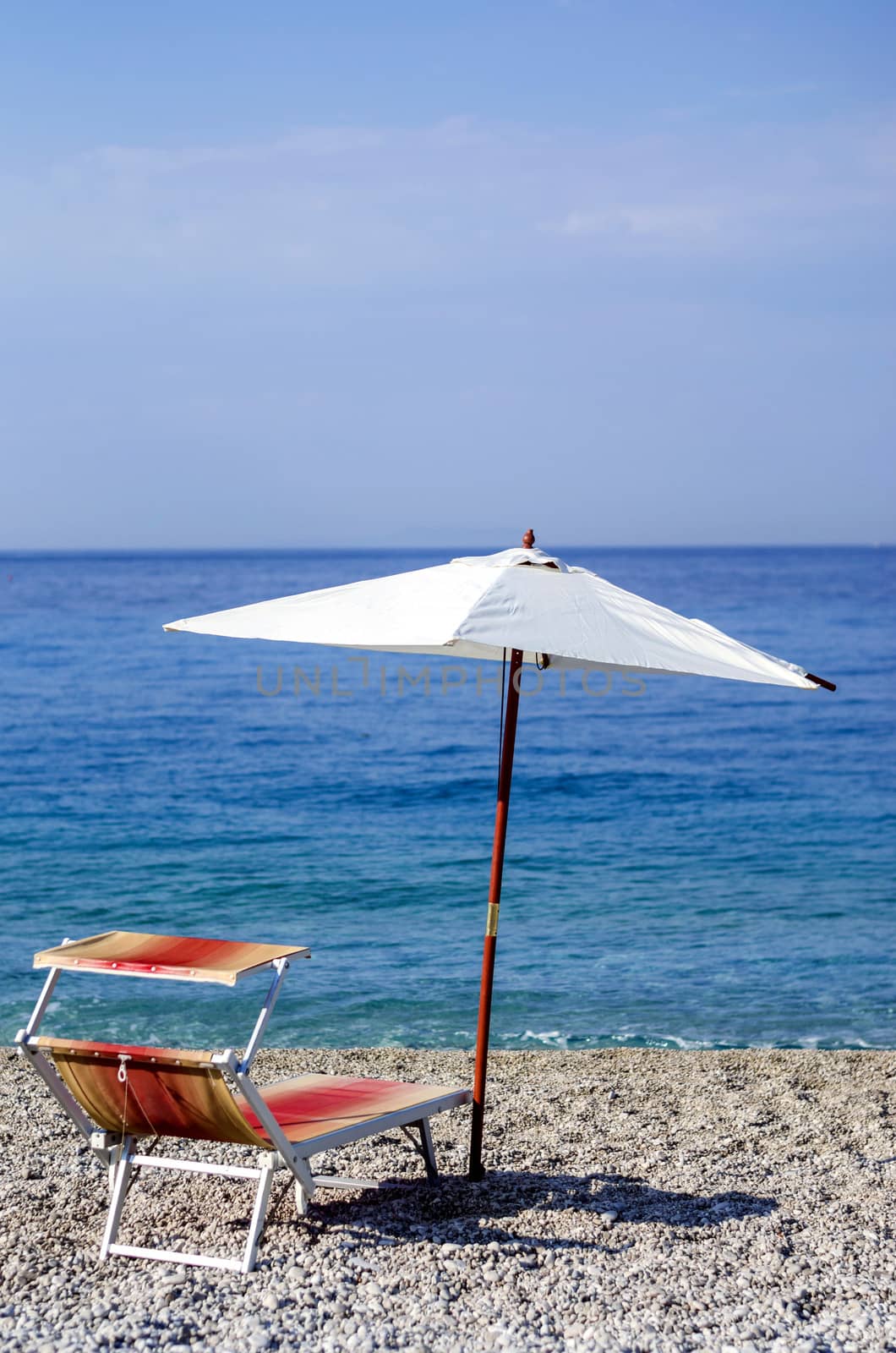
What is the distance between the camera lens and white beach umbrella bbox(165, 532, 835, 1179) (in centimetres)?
432

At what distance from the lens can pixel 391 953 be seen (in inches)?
404

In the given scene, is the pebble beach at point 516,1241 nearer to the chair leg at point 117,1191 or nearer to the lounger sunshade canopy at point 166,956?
the chair leg at point 117,1191

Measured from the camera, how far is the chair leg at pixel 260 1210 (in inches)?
156

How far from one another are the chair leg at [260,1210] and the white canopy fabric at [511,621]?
67.7 inches

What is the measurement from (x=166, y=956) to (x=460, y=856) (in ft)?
33.9

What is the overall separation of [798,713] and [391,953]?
21.1 m

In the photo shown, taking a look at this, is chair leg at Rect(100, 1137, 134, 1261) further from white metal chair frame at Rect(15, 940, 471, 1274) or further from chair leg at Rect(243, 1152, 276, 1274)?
chair leg at Rect(243, 1152, 276, 1274)

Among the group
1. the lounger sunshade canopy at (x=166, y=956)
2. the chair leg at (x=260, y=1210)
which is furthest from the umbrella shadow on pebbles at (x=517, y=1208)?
the lounger sunshade canopy at (x=166, y=956)

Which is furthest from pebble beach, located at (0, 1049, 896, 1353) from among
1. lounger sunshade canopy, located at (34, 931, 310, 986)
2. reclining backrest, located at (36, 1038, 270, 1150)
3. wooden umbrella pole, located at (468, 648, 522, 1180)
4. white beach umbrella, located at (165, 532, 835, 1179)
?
lounger sunshade canopy, located at (34, 931, 310, 986)

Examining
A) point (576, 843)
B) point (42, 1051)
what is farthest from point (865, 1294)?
point (576, 843)

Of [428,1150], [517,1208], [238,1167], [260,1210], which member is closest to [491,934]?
[428,1150]

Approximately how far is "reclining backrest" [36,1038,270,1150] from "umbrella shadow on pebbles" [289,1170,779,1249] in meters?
0.62

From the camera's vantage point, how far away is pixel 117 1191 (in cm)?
419

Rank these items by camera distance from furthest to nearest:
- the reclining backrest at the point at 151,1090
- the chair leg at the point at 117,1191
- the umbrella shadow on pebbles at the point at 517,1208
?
the umbrella shadow on pebbles at the point at 517,1208
the chair leg at the point at 117,1191
the reclining backrest at the point at 151,1090
